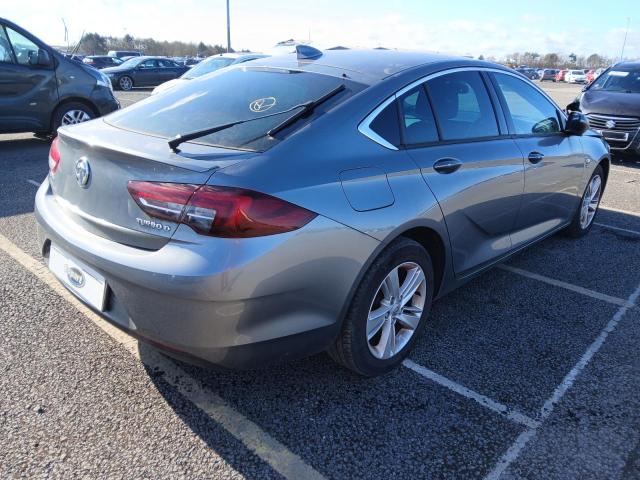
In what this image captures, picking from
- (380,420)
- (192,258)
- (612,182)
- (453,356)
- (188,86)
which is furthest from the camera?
(612,182)

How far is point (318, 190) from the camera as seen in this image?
225 cm

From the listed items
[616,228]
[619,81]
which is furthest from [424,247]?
[619,81]

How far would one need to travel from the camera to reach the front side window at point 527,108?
12.3 ft

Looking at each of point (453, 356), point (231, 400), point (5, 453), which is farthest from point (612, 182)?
point (5, 453)

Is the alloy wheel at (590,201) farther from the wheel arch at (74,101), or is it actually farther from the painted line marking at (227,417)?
the wheel arch at (74,101)

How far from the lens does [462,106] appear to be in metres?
3.29

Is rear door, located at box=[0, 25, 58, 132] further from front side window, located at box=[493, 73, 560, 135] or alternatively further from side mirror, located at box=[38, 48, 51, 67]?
front side window, located at box=[493, 73, 560, 135]

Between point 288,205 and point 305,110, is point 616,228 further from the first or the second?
point 288,205

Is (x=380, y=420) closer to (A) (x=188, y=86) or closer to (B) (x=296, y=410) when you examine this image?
(B) (x=296, y=410)

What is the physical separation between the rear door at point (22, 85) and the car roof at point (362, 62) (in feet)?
19.6

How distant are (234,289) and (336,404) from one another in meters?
0.91

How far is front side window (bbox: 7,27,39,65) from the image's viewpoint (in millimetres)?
7734

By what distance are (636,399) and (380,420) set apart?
1.34m

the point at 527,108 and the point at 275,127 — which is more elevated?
the point at 275,127
